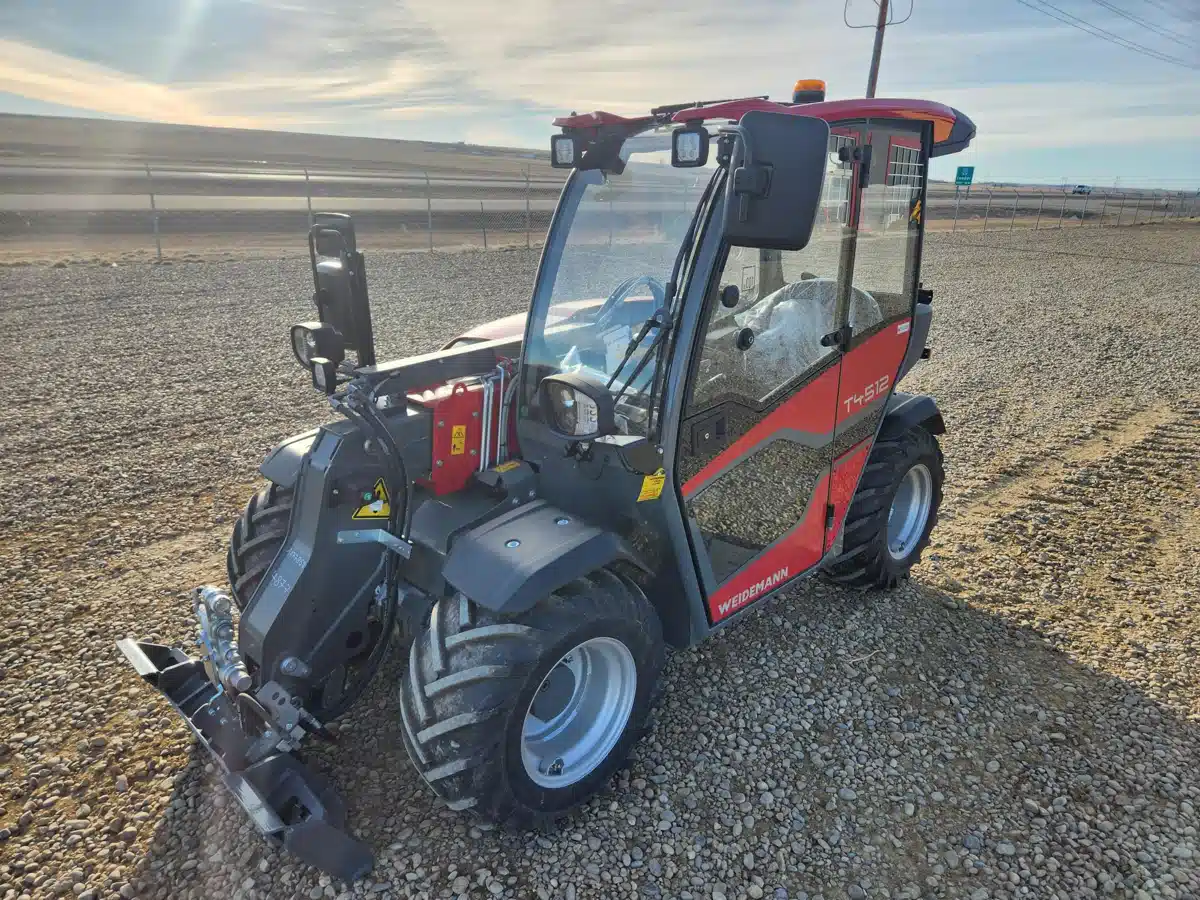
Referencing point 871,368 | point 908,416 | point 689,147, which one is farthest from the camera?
point 908,416

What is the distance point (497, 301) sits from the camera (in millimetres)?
13617

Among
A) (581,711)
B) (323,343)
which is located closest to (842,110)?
(323,343)

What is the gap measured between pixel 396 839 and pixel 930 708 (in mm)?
2461

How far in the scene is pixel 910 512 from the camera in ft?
15.9

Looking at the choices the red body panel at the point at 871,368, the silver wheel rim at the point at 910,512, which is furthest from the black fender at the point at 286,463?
the silver wheel rim at the point at 910,512

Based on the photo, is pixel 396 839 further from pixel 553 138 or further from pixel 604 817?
pixel 553 138

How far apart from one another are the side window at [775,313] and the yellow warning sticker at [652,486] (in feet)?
1.00

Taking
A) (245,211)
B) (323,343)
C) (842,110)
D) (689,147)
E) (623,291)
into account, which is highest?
(842,110)

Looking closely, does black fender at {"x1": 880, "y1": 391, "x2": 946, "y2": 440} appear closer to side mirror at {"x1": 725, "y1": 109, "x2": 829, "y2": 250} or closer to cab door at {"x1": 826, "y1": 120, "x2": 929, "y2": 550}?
cab door at {"x1": 826, "y1": 120, "x2": 929, "y2": 550}

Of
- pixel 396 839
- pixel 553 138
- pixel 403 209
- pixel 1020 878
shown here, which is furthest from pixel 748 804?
pixel 403 209

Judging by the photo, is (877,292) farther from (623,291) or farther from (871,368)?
(623,291)

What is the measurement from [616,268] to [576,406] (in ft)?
2.43

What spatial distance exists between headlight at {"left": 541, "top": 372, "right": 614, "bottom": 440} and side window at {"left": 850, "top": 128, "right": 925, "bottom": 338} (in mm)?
1449

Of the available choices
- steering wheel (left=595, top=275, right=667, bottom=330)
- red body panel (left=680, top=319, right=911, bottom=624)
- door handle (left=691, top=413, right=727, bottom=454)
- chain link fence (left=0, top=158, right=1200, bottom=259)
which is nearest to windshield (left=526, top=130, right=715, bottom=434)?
steering wheel (left=595, top=275, right=667, bottom=330)
